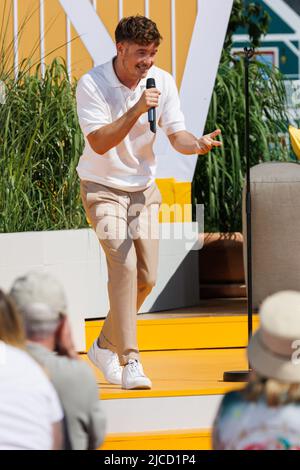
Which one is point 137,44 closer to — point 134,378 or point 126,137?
point 126,137

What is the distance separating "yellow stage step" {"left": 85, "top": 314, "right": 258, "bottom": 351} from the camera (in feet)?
19.0

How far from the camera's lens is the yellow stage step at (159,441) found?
434 centimetres

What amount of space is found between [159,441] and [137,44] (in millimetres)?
1515

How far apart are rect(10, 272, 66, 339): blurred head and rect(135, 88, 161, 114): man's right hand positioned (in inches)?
76.6

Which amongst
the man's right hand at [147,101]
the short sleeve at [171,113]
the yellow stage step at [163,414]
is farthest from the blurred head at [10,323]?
the short sleeve at [171,113]

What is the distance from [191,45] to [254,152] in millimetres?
770

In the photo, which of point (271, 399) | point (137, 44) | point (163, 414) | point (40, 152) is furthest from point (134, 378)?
point (271, 399)

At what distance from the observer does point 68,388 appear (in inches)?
102

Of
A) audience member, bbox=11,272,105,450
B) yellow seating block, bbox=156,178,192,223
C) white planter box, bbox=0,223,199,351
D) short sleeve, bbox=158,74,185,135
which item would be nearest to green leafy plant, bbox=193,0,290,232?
yellow seating block, bbox=156,178,192,223

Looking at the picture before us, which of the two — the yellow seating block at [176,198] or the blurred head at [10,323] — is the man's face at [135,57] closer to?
the yellow seating block at [176,198]

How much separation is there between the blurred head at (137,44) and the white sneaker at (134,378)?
1.14m

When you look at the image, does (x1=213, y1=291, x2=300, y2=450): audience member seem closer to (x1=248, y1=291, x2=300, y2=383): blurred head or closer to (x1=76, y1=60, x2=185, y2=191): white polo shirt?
(x1=248, y1=291, x2=300, y2=383): blurred head
